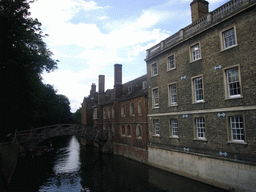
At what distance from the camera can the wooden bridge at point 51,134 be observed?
24.0m

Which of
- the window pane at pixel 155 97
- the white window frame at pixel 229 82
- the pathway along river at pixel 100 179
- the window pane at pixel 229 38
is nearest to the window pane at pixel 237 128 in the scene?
the white window frame at pixel 229 82

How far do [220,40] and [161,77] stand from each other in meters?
6.81

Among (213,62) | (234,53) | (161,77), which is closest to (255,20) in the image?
Answer: (234,53)

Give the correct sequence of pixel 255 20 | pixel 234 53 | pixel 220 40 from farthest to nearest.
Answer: pixel 220 40, pixel 234 53, pixel 255 20

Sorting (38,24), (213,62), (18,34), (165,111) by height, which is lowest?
(165,111)

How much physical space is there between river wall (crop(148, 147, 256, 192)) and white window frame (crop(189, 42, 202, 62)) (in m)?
7.09

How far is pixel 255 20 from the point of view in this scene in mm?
11078

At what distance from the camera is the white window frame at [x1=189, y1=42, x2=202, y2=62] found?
14858 mm

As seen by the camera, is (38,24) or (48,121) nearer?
(38,24)

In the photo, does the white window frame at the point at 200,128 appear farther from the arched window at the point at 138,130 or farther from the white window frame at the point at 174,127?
the arched window at the point at 138,130

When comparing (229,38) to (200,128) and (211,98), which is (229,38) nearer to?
(211,98)

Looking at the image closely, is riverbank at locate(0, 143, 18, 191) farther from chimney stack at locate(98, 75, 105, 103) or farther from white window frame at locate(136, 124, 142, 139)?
chimney stack at locate(98, 75, 105, 103)

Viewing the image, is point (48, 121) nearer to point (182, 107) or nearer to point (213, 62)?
point (182, 107)

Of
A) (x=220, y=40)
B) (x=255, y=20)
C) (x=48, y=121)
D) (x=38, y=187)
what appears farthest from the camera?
(x=48, y=121)
